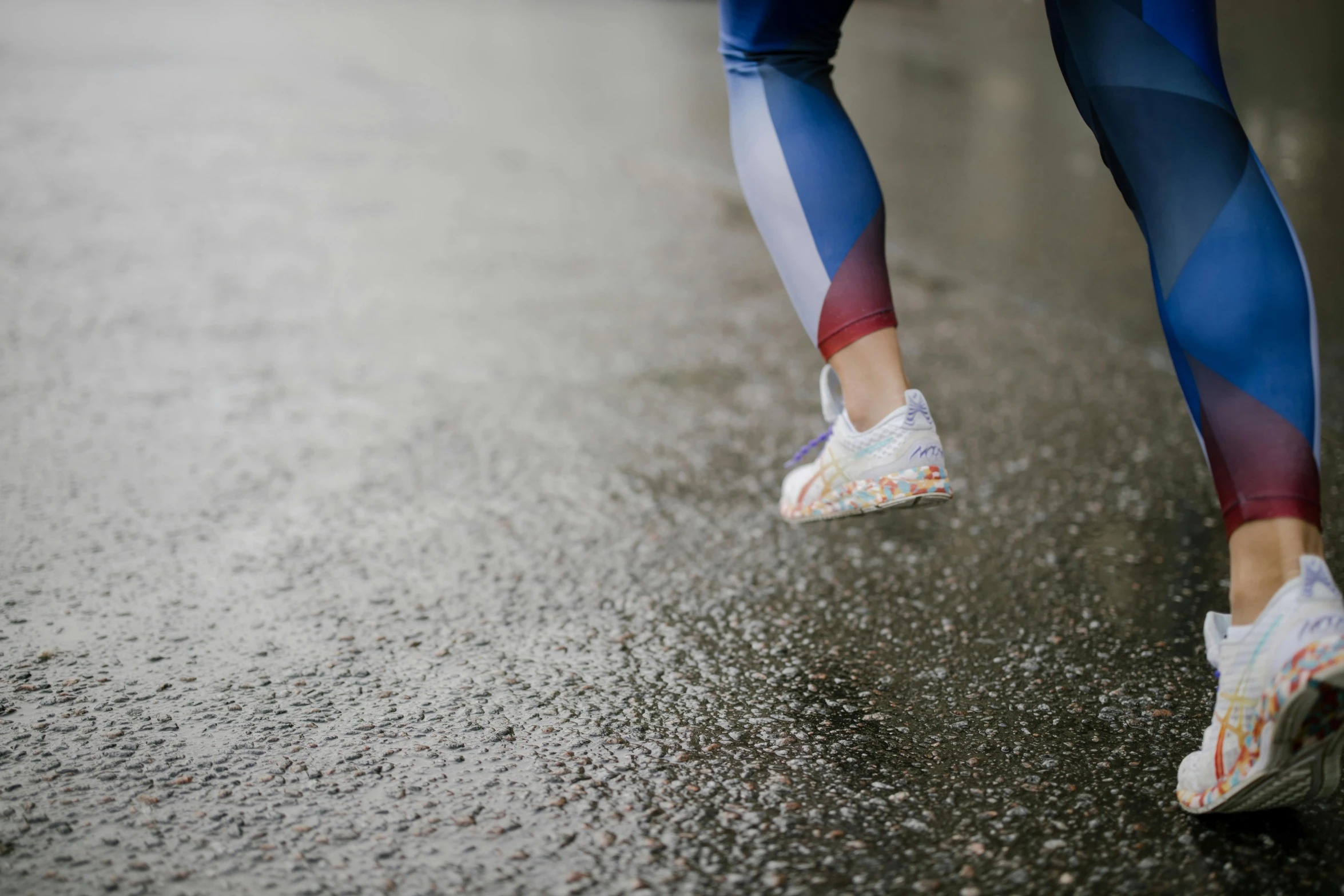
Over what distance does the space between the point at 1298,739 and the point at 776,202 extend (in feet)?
2.98

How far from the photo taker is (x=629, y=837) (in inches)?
49.4

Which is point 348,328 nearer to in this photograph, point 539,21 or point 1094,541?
point 1094,541

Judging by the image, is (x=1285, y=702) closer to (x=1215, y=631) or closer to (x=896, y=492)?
(x=1215, y=631)

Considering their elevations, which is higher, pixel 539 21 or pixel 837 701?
pixel 539 21

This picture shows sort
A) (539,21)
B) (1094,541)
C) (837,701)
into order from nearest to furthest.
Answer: (837,701) → (1094,541) → (539,21)

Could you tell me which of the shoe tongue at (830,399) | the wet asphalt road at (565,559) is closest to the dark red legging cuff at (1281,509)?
the wet asphalt road at (565,559)

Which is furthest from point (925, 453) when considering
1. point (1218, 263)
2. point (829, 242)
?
point (1218, 263)

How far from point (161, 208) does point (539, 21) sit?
8.03 metres

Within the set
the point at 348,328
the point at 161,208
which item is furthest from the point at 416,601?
the point at 161,208

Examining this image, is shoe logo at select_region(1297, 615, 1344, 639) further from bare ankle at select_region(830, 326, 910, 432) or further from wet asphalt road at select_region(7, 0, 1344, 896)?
bare ankle at select_region(830, 326, 910, 432)

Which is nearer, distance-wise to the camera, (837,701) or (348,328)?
(837,701)

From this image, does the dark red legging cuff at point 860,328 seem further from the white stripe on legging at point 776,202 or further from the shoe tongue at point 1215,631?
the shoe tongue at point 1215,631

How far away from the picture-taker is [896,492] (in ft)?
4.88

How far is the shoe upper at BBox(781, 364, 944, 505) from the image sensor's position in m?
1.48
